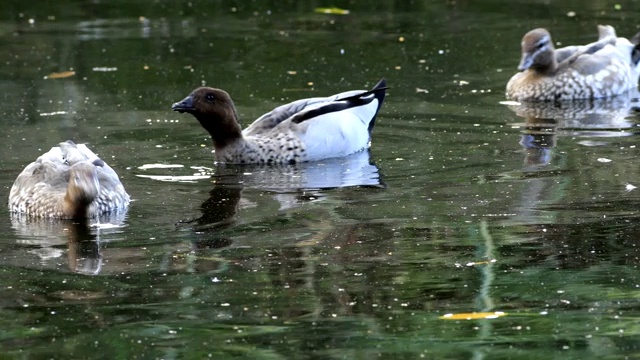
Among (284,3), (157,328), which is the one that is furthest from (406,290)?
(284,3)

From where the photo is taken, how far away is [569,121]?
49.2 ft

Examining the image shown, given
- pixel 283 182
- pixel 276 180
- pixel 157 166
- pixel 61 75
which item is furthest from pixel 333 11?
pixel 283 182

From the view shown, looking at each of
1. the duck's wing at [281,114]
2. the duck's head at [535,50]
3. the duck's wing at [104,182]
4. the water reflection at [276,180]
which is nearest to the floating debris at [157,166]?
the water reflection at [276,180]

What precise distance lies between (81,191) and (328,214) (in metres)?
1.80

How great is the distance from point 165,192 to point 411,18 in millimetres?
10424

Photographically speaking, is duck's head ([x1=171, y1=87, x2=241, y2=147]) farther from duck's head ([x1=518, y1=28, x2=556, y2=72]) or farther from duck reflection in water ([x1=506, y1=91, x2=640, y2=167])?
duck's head ([x1=518, y1=28, x2=556, y2=72])

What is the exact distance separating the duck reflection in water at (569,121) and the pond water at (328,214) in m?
0.05

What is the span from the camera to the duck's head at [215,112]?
13492mm

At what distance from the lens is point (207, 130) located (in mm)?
13672

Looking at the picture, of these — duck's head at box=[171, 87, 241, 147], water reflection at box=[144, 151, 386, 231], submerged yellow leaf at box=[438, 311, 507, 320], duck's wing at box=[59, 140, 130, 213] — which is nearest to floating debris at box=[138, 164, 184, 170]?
water reflection at box=[144, 151, 386, 231]

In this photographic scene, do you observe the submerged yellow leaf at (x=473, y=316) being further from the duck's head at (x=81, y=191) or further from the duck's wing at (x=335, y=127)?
the duck's wing at (x=335, y=127)

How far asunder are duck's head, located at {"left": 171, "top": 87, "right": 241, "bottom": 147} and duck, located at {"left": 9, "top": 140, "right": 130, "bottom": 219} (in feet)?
6.33

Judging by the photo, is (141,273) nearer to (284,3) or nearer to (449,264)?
(449,264)

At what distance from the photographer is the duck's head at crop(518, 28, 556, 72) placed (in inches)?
656
